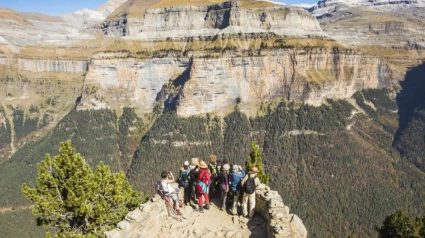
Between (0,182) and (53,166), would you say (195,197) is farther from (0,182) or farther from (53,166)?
(0,182)

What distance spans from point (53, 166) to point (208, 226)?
13090 millimetres

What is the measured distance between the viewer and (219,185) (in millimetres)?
25656

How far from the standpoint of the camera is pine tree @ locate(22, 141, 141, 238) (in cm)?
2622

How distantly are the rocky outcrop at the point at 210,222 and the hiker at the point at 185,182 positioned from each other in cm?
101

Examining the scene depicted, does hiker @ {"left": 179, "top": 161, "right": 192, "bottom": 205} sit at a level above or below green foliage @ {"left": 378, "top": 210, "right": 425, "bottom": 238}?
above

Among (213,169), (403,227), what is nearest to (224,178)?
(213,169)

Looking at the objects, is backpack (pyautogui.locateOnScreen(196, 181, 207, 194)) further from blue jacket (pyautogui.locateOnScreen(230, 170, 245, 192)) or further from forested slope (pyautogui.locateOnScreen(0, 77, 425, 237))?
forested slope (pyautogui.locateOnScreen(0, 77, 425, 237))

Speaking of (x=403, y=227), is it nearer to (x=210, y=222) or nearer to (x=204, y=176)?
(x=210, y=222)

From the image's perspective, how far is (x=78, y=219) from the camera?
92.5 feet

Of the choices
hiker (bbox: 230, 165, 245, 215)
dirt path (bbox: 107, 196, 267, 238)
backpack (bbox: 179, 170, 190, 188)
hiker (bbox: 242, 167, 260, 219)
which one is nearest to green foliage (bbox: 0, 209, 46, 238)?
backpack (bbox: 179, 170, 190, 188)

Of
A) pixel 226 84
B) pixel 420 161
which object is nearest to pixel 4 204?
pixel 226 84

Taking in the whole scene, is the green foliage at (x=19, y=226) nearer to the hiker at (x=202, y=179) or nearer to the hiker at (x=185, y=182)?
the hiker at (x=185, y=182)

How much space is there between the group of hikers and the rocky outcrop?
0.65 metres

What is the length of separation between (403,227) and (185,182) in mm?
37462
